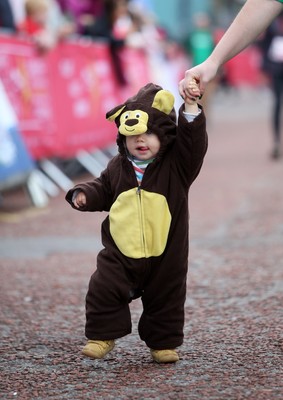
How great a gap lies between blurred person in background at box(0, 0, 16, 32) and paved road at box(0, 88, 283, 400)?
1592 mm

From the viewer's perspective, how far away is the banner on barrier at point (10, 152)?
812 centimetres

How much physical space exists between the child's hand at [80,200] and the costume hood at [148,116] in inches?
8.9

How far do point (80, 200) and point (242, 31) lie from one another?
2.90 feet

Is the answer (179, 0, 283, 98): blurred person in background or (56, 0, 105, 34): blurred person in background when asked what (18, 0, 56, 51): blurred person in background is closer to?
(56, 0, 105, 34): blurred person in background

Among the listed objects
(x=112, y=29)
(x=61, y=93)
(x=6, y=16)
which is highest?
(x=6, y=16)

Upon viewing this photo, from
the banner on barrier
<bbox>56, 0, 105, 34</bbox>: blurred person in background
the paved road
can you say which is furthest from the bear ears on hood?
<bbox>56, 0, 105, 34</bbox>: blurred person in background

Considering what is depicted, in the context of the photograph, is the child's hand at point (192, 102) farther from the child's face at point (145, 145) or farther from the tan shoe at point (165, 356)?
the tan shoe at point (165, 356)

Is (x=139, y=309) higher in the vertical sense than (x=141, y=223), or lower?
lower

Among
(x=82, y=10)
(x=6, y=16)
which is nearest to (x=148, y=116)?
(x=6, y=16)

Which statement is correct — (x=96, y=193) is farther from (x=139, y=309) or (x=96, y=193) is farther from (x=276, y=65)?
(x=276, y=65)

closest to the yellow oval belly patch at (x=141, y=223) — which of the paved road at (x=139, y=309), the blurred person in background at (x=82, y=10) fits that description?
the paved road at (x=139, y=309)

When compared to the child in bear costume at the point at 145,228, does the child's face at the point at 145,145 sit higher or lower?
higher

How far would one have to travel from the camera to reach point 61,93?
9.91 m

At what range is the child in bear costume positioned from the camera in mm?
3771
